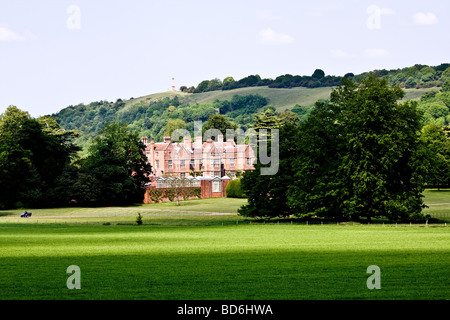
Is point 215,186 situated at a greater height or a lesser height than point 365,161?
lesser

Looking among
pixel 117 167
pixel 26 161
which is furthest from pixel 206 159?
pixel 26 161

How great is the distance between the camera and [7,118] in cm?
9850

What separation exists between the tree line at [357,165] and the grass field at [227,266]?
14.5 m

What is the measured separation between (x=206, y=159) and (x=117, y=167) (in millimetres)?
39849

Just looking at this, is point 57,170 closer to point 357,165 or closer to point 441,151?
point 357,165

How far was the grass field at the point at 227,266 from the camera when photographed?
19.8 m

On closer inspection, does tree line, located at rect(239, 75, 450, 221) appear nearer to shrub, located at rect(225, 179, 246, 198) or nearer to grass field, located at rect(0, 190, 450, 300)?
grass field, located at rect(0, 190, 450, 300)

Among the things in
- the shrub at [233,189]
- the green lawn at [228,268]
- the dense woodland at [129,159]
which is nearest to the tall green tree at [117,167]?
the dense woodland at [129,159]

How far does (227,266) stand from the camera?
85.5ft

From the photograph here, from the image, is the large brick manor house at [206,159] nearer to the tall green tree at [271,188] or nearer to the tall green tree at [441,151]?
the tall green tree at [441,151]

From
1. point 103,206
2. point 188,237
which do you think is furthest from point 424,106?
point 188,237
